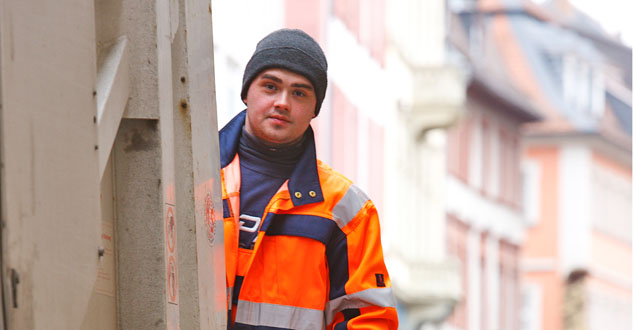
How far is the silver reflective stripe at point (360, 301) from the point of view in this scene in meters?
4.06

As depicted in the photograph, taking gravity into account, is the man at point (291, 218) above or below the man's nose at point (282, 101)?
below

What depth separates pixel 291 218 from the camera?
400 cm

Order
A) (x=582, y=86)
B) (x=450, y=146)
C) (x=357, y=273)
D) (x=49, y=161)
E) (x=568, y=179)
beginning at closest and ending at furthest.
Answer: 1. (x=49, y=161)
2. (x=357, y=273)
3. (x=450, y=146)
4. (x=568, y=179)
5. (x=582, y=86)

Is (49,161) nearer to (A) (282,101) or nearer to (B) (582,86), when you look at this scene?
(A) (282,101)

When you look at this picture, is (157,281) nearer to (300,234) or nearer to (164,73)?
(164,73)

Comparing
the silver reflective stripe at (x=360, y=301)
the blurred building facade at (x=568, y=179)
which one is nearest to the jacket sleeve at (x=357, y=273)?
the silver reflective stripe at (x=360, y=301)

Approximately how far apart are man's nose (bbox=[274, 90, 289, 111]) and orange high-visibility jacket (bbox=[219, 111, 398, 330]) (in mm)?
123

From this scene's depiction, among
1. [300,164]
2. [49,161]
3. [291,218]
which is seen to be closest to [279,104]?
[300,164]

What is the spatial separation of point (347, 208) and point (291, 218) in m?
0.15

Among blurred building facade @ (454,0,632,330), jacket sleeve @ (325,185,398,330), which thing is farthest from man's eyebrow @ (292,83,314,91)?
blurred building facade @ (454,0,632,330)

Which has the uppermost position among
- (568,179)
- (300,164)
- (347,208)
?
(568,179)

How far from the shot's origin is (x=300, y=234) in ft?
13.1

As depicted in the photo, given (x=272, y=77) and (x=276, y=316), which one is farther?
(x=272, y=77)

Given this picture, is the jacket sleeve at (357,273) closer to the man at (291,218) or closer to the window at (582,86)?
the man at (291,218)
